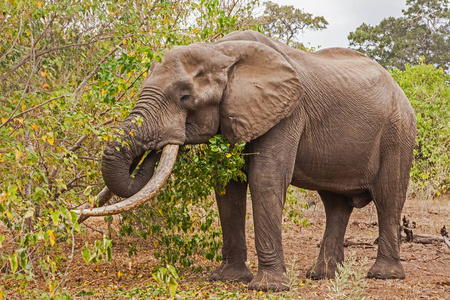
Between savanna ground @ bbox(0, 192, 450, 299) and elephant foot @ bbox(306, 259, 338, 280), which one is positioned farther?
elephant foot @ bbox(306, 259, 338, 280)

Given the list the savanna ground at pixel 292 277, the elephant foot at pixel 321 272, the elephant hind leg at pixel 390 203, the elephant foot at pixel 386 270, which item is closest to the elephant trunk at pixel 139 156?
the savanna ground at pixel 292 277

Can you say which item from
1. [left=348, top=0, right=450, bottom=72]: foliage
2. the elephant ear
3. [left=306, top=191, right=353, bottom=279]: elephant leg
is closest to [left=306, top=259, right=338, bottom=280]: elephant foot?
[left=306, top=191, right=353, bottom=279]: elephant leg

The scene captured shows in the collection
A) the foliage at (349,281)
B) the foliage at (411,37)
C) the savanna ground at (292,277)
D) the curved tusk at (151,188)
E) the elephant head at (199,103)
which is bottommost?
the savanna ground at (292,277)

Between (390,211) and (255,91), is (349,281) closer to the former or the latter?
(255,91)

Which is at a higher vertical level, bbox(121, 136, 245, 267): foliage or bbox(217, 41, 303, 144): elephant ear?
bbox(217, 41, 303, 144): elephant ear

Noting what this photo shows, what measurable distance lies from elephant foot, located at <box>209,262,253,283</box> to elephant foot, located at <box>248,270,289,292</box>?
626 mm

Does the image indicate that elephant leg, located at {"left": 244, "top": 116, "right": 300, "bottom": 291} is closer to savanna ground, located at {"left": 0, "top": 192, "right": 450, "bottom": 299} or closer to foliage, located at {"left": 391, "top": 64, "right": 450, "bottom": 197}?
savanna ground, located at {"left": 0, "top": 192, "right": 450, "bottom": 299}

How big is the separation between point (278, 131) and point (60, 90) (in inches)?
101

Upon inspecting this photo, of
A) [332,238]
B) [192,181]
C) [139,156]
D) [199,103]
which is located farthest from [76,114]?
[332,238]

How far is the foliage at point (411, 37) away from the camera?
128ft

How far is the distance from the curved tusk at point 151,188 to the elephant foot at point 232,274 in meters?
1.97

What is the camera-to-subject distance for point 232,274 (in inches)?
309

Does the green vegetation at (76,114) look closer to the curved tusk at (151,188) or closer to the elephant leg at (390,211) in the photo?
the curved tusk at (151,188)

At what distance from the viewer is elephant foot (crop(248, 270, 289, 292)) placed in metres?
7.09
